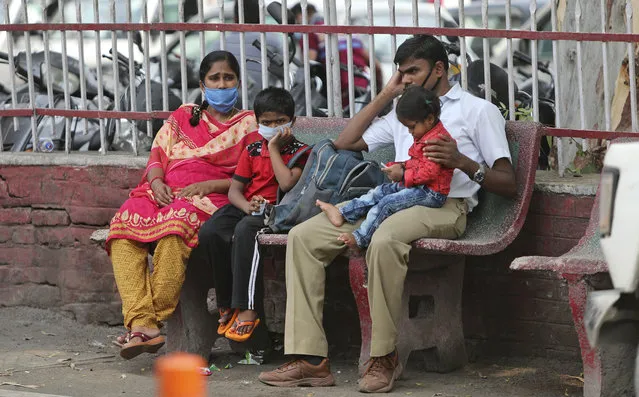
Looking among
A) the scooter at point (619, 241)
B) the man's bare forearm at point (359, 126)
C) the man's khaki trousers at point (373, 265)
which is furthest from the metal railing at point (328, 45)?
the scooter at point (619, 241)

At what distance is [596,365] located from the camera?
5.12 meters

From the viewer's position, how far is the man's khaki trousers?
5484 mm

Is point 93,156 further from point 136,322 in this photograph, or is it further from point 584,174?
point 584,174

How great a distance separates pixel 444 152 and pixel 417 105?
0.75 feet

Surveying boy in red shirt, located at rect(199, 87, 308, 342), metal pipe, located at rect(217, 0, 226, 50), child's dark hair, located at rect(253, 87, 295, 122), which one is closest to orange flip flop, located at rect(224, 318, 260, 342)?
boy in red shirt, located at rect(199, 87, 308, 342)

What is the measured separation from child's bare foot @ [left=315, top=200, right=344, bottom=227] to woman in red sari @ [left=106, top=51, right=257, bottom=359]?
63 centimetres

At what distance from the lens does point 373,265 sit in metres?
5.48

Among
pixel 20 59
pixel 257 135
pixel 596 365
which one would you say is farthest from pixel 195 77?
pixel 596 365

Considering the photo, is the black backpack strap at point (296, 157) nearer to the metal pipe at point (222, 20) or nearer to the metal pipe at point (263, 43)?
the metal pipe at point (263, 43)

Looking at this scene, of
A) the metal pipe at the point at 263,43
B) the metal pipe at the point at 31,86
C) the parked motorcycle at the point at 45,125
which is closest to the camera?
the metal pipe at the point at 263,43

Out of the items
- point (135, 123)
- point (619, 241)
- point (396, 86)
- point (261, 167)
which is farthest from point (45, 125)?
point (619, 241)

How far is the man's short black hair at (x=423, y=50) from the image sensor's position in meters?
5.86

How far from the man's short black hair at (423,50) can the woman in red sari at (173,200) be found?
0.92 m

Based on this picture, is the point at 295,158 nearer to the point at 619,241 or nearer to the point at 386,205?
the point at 386,205
